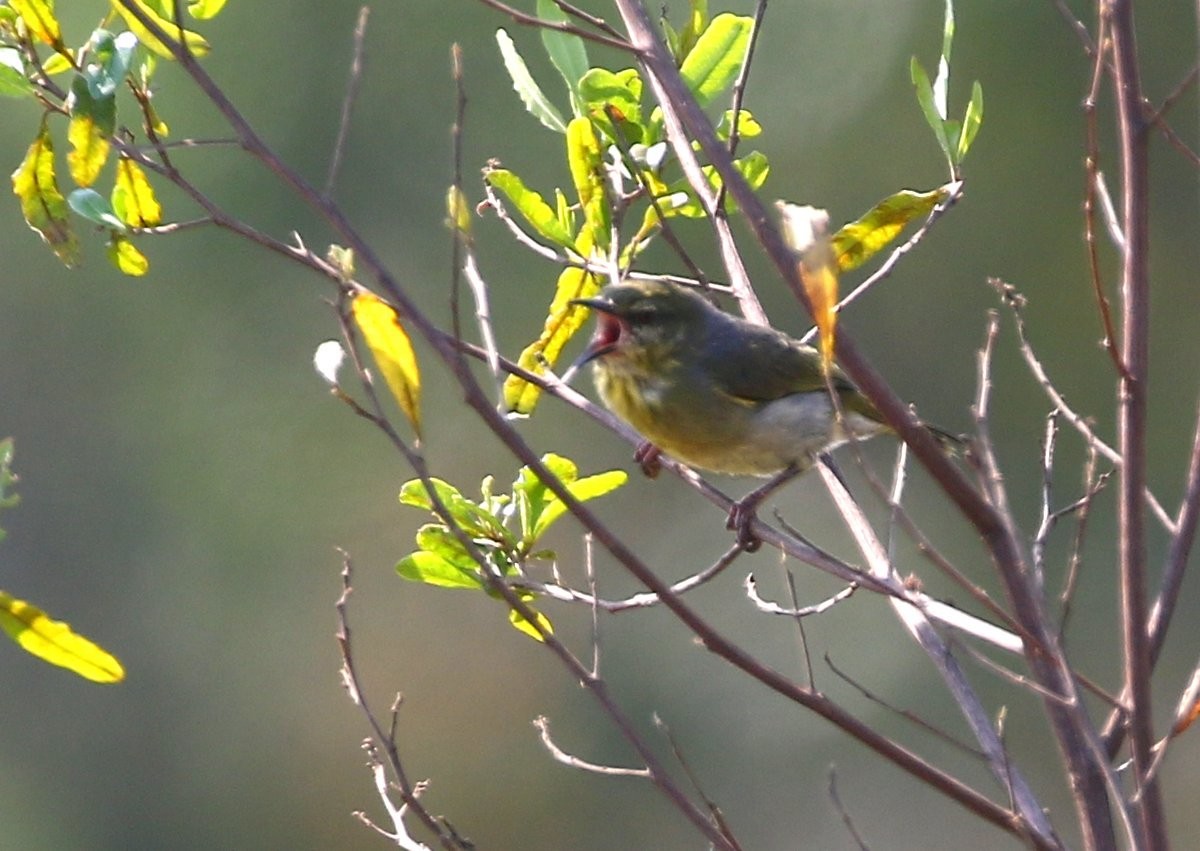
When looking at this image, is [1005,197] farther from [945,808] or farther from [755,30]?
[755,30]

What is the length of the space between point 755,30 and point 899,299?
870 centimetres

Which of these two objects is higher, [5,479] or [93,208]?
[93,208]

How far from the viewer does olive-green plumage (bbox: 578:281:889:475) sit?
3.62 meters

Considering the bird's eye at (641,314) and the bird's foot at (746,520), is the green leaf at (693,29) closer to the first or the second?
the bird's eye at (641,314)

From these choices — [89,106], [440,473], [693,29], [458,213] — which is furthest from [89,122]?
[440,473]

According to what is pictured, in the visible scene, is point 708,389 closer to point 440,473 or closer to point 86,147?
point 86,147

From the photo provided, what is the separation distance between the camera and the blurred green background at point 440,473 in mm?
11094

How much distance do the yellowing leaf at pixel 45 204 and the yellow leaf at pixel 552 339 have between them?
78cm

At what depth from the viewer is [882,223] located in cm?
279

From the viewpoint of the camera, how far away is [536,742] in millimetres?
12148

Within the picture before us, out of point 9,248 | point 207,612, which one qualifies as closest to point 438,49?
point 9,248

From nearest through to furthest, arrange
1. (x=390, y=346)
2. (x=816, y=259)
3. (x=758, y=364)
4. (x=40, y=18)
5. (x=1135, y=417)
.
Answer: (x=816, y=259)
(x=390, y=346)
(x=1135, y=417)
(x=40, y=18)
(x=758, y=364)

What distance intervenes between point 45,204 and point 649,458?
144 cm

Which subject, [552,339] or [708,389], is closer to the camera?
[552,339]
